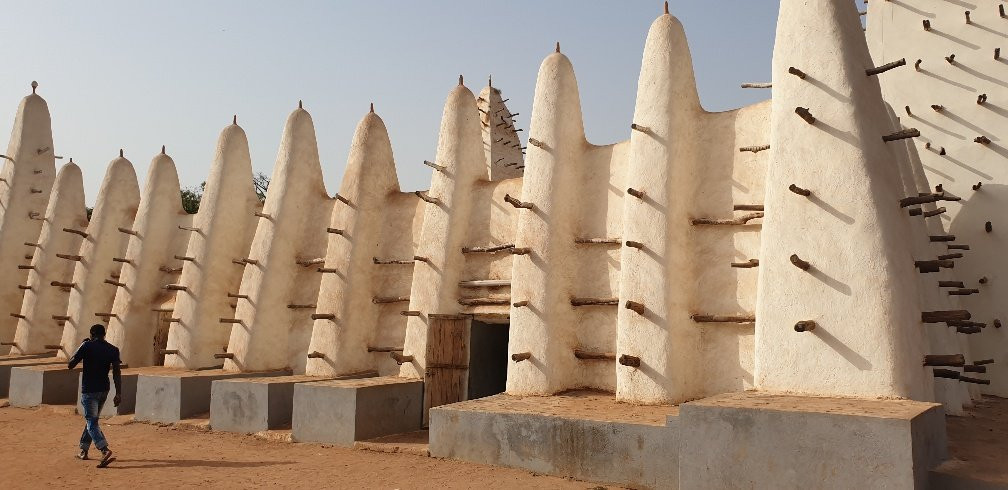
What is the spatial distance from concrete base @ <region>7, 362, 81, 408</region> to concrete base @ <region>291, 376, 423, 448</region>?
24.0 ft

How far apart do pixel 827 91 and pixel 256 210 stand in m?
13.3

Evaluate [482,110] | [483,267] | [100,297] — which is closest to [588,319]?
[483,267]

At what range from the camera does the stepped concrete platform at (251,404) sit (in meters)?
12.5

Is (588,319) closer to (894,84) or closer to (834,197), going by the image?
(834,197)

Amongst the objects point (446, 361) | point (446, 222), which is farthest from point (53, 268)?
point (446, 361)

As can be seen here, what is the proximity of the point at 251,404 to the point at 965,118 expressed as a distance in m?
14.1

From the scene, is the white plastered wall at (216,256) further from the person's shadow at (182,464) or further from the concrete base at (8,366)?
the person's shadow at (182,464)

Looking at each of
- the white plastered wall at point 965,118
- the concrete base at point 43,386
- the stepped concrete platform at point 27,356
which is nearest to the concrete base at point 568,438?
the white plastered wall at point 965,118

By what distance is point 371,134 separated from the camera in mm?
15438

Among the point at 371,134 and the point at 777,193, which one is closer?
the point at 777,193

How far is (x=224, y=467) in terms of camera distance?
33.3ft

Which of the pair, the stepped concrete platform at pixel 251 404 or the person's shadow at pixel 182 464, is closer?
the person's shadow at pixel 182 464

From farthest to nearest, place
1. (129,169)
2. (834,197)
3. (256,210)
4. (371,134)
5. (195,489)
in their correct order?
1. (129,169)
2. (256,210)
3. (371,134)
4. (195,489)
5. (834,197)

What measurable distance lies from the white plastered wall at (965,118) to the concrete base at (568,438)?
718 cm
